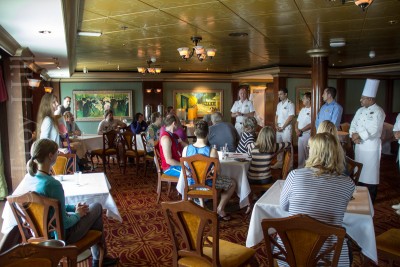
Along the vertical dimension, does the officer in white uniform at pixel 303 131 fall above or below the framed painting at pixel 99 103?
below

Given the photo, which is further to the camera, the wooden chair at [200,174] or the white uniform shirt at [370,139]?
the white uniform shirt at [370,139]

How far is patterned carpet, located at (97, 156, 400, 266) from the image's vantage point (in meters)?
3.69

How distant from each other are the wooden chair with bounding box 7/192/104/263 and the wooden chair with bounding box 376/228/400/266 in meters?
2.35

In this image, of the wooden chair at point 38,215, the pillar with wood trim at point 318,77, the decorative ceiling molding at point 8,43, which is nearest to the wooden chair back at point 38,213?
the wooden chair at point 38,215

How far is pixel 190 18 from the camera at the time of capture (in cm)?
486

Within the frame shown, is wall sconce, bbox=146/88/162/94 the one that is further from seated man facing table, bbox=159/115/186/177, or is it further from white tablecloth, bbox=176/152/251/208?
white tablecloth, bbox=176/152/251/208

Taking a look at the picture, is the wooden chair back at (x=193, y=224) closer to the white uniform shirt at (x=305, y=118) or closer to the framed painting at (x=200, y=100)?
the white uniform shirt at (x=305, y=118)

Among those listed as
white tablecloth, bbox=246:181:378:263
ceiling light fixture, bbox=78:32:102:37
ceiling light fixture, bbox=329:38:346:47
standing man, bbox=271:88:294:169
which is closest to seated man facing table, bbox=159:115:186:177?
ceiling light fixture, bbox=78:32:102:37

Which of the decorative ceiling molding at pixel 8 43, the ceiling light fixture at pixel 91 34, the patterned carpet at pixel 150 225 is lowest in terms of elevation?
the patterned carpet at pixel 150 225

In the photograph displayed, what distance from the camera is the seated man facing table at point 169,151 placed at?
4.98 meters

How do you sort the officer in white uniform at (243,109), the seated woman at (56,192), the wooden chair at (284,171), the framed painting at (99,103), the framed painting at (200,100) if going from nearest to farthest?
the seated woman at (56,192) < the wooden chair at (284,171) < the officer in white uniform at (243,109) < the framed painting at (99,103) < the framed painting at (200,100)

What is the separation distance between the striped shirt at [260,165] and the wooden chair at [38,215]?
2.61 meters

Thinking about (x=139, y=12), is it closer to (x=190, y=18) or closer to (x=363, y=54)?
(x=190, y=18)

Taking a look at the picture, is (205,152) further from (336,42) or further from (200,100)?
(200,100)
